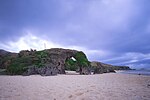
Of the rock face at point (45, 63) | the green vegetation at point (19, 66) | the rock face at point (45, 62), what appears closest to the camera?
the rock face at point (45, 62)

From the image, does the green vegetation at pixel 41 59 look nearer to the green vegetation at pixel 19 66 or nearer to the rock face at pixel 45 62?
the rock face at pixel 45 62

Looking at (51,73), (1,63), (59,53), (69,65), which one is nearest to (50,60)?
(59,53)

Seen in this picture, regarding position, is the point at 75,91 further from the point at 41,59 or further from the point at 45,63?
the point at 41,59

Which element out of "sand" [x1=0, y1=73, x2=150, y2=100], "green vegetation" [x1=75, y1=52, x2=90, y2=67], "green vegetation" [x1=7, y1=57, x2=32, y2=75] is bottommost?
"sand" [x1=0, y1=73, x2=150, y2=100]

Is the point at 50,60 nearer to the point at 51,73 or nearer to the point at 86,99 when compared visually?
the point at 51,73

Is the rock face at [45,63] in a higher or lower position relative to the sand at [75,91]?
higher

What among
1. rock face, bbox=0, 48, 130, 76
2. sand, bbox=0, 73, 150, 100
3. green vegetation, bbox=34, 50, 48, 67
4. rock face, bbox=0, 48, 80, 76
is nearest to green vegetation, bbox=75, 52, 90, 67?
rock face, bbox=0, 48, 130, 76

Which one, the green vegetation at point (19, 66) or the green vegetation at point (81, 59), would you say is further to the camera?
the green vegetation at point (81, 59)

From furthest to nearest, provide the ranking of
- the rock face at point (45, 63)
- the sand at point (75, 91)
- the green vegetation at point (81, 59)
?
1. the green vegetation at point (81, 59)
2. the rock face at point (45, 63)
3. the sand at point (75, 91)

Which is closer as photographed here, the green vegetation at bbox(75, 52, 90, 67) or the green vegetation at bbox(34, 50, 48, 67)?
the green vegetation at bbox(34, 50, 48, 67)

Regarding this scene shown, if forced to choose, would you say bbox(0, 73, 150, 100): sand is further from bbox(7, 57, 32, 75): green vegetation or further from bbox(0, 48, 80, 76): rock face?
bbox(7, 57, 32, 75): green vegetation

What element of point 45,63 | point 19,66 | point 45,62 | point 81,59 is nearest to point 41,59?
point 45,62

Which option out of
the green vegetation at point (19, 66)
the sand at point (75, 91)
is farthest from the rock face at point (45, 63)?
the sand at point (75, 91)

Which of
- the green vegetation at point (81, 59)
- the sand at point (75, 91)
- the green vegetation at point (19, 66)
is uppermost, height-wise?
the green vegetation at point (81, 59)
